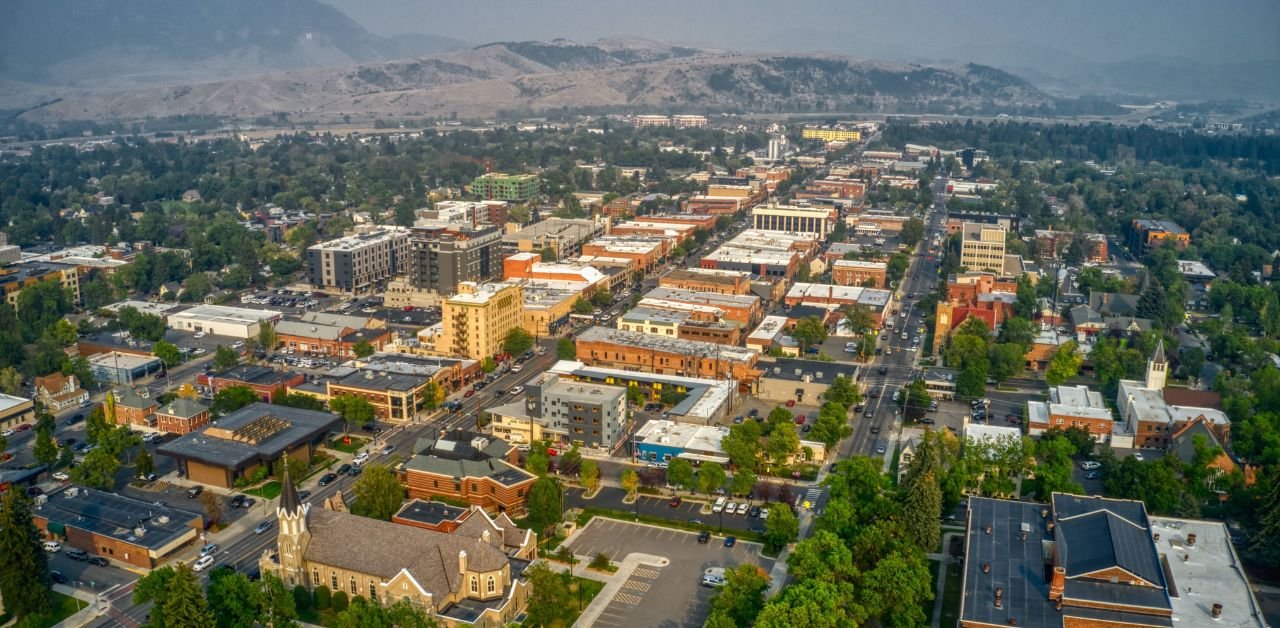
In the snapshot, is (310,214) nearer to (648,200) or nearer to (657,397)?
(648,200)

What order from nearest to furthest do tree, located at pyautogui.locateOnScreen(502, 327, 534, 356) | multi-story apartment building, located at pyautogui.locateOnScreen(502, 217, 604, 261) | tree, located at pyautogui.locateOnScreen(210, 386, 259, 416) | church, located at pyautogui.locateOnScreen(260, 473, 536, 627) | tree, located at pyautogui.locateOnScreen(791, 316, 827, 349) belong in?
church, located at pyautogui.locateOnScreen(260, 473, 536, 627)
tree, located at pyautogui.locateOnScreen(210, 386, 259, 416)
tree, located at pyautogui.locateOnScreen(502, 327, 534, 356)
tree, located at pyautogui.locateOnScreen(791, 316, 827, 349)
multi-story apartment building, located at pyautogui.locateOnScreen(502, 217, 604, 261)

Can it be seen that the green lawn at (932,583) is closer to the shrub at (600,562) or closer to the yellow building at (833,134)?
the shrub at (600,562)

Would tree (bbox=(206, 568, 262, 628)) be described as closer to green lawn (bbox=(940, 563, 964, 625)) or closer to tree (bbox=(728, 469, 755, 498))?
tree (bbox=(728, 469, 755, 498))

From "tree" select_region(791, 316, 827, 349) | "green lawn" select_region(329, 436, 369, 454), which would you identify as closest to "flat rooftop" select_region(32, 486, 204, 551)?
"green lawn" select_region(329, 436, 369, 454)

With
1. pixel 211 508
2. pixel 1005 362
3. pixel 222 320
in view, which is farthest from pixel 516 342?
pixel 1005 362

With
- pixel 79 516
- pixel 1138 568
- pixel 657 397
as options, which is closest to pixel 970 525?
pixel 1138 568

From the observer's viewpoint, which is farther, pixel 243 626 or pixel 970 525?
pixel 970 525
